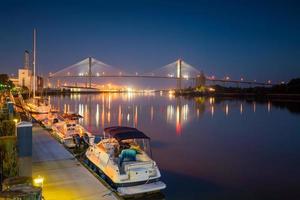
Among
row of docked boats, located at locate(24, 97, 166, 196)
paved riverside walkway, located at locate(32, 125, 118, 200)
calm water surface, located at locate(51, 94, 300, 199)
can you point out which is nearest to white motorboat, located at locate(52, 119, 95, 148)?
paved riverside walkway, located at locate(32, 125, 118, 200)

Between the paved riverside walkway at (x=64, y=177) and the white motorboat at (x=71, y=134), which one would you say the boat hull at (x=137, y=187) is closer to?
the paved riverside walkway at (x=64, y=177)

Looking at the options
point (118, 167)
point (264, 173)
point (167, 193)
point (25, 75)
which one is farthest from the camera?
point (25, 75)

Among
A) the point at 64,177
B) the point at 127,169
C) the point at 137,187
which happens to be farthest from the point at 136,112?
the point at 64,177

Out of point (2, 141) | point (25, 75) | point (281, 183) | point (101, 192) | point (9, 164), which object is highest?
point (25, 75)

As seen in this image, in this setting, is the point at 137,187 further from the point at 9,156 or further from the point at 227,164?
the point at 227,164

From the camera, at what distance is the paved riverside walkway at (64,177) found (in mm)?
8227

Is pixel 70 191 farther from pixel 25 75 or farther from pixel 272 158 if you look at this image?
pixel 25 75

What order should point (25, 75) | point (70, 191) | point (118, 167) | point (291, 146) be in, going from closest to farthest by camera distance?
1. point (70, 191)
2. point (118, 167)
3. point (291, 146)
4. point (25, 75)

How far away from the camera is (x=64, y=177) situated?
9562 mm

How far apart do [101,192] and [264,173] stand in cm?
963

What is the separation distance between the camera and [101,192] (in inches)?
336

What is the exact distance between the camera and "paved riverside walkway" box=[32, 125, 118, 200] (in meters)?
8.23

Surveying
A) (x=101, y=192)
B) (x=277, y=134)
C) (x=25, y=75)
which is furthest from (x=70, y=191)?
(x=25, y=75)

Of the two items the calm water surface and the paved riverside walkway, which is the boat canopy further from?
the calm water surface
